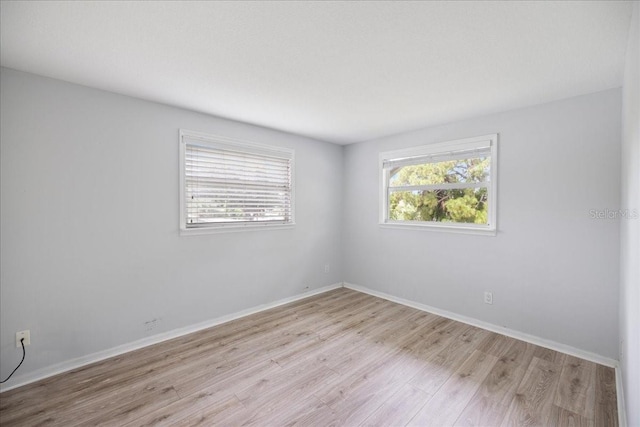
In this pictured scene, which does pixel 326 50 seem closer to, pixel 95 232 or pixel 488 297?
pixel 95 232

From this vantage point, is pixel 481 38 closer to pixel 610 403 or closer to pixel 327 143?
pixel 610 403

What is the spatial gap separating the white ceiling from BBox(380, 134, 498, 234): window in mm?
630

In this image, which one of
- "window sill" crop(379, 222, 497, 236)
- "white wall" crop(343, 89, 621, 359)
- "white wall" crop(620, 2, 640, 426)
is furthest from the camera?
"window sill" crop(379, 222, 497, 236)

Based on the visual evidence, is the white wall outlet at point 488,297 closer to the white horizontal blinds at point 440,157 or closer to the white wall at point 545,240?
the white wall at point 545,240

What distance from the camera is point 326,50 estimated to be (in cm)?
181

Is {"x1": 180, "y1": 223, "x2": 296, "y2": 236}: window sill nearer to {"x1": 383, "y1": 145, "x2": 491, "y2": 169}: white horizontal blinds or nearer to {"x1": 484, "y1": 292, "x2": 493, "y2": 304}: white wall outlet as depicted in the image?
{"x1": 383, "y1": 145, "x2": 491, "y2": 169}: white horizontal blinds

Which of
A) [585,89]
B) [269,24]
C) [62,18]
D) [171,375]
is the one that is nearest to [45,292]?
[171,375]

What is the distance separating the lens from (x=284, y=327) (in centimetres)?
308

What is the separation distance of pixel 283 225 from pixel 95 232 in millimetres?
1993

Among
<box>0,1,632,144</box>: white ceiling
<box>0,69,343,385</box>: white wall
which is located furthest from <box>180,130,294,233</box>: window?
<box>0,1,632,144</box>: white ceiling

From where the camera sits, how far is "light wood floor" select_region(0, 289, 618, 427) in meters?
1.78

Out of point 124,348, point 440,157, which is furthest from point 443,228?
point 124,348

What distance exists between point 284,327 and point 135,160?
2.25 m

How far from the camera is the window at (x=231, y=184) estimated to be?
2967mm
